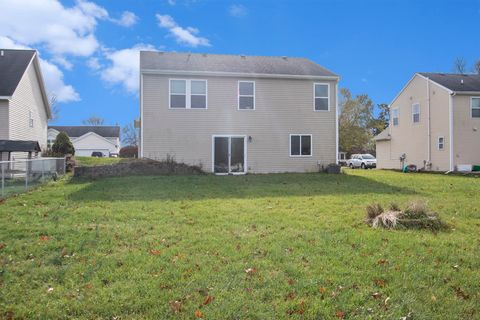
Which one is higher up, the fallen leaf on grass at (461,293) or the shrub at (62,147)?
A: the shrub at (62,147)

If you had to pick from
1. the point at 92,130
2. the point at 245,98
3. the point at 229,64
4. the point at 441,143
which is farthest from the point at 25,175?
the point at 92,130

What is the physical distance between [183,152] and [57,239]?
12.5m

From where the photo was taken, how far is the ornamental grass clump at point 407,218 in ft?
20.8

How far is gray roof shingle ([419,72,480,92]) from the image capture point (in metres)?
23.0

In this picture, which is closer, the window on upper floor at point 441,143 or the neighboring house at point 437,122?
the neighboring house at point 437,122

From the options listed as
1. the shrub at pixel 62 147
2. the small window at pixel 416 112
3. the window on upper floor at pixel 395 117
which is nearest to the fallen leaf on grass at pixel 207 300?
the shrub at pixel 62 147

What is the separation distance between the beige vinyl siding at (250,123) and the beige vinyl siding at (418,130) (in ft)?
→ 29.0

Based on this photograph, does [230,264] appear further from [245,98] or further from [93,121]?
[93,121]

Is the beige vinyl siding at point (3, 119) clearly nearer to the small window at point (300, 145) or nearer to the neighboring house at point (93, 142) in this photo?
the small window at point (300, 145)

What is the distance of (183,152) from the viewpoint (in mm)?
17812

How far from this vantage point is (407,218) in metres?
6.51

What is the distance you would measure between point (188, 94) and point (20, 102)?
883 centimetres

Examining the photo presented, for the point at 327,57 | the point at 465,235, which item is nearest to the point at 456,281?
the point at 465,235

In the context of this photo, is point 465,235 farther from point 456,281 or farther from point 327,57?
point 327,57
